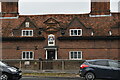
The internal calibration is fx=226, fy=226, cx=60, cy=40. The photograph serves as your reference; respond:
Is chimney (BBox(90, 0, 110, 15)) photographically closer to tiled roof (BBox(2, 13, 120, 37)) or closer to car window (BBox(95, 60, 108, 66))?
tiled roof (BBox(2, 13, 120, 37))

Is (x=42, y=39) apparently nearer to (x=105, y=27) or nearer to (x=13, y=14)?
(x=13, y=14)

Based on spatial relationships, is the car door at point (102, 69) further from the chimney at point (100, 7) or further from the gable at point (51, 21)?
the chimney at point (100, 7)

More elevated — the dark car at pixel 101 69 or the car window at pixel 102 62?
the car window at pixel 102 62

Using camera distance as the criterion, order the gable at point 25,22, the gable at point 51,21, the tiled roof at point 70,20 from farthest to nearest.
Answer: the gable at point 25,22 → the gable at point 51,21 → the tiled roof at point 70,20

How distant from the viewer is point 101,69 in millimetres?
16344

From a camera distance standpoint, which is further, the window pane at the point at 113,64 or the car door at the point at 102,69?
the window pane at the point at 113,64

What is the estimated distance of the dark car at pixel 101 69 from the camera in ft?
53.0

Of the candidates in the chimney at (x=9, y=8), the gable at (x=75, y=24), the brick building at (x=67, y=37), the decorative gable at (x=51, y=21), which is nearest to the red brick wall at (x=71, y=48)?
the brick building at (x=67, y=37)

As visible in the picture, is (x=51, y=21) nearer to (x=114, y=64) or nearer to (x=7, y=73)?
(x=114, y=64)

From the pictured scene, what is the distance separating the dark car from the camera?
16.2 m

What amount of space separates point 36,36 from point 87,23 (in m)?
8.22

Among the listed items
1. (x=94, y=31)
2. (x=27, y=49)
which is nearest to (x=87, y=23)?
(x=94, y=31)

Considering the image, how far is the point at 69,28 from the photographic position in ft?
113

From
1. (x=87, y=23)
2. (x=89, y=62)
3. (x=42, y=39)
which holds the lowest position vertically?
(x=89, y=62)
